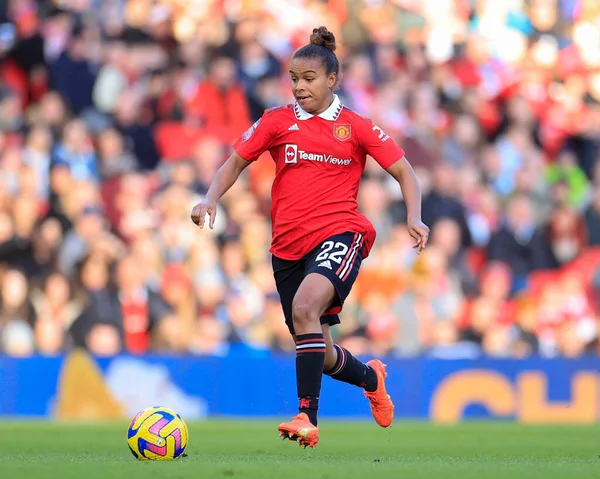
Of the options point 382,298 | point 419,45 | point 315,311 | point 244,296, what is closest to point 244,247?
point 244,296

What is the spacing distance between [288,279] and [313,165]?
69 cm

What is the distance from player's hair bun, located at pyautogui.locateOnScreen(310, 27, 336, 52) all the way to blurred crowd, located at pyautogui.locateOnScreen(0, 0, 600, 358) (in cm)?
Answer: 613

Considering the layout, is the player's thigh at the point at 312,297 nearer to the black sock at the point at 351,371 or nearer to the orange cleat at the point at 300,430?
the orange cleat at the point at 300,430

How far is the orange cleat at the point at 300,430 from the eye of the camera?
661 centimetres

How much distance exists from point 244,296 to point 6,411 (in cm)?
276

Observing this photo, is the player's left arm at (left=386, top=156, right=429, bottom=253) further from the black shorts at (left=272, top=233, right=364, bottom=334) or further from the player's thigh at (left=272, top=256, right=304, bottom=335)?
the player's thigh at (left=272, top=256, right=304, bottom=335)

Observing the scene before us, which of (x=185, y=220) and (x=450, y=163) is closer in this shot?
(x=185, y=220)

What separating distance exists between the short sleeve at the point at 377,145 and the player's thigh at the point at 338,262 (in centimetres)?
49

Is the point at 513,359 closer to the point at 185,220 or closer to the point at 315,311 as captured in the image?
the point at 185,220

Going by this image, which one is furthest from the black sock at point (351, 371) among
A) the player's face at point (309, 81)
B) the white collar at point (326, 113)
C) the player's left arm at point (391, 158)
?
the player's face at point (309, 81)

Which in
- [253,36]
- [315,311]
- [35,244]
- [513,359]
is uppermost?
[253,36]

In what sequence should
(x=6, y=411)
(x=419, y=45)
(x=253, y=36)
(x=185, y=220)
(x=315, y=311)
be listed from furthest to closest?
(x=419, y=45), (x=253, y=36), (x=185, y=220), (x=6, y=411), (x=315, y=311)

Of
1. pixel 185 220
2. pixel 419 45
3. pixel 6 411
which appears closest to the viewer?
pixel 6 411

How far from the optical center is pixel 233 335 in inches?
522
